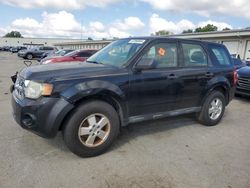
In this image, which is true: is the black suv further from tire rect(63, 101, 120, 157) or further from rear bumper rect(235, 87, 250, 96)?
rear bumper rect(235, 87, 250, 96)

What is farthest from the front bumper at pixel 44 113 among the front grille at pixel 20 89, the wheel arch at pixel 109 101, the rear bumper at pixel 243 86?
the rear bumper at pixel 243 86

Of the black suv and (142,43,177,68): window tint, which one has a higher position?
(142,43,177,68): window tint

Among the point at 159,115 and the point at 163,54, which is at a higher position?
the point at 163,54

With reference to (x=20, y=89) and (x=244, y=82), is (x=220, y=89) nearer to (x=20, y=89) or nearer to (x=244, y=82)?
(x=244, y=82)

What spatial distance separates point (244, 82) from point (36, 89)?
269 inches

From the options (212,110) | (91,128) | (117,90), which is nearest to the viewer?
(91,128)

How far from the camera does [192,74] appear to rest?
478 centimetres

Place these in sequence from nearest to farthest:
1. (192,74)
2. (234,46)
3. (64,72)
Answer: (64,72), (192,74), (234,46)

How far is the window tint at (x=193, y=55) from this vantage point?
4792 millimetres

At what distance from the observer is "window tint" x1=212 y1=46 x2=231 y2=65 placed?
5.44m

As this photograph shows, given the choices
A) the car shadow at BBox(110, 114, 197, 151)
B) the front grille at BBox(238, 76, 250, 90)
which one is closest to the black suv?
the car shadow at BBox(110, 114, 197, 151)

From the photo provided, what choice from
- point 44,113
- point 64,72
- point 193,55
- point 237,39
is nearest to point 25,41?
point 237,39

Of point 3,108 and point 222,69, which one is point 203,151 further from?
point 3,108

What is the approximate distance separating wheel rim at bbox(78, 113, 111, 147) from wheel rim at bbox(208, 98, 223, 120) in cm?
257
